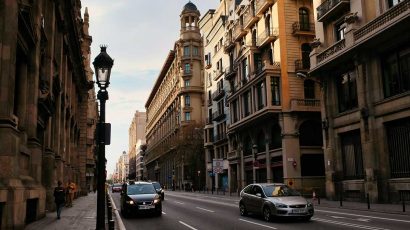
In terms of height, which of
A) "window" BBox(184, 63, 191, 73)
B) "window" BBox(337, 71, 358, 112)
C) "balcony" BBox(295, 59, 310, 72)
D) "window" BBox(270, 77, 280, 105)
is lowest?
"window" BBox(337, 71, 358, 112)

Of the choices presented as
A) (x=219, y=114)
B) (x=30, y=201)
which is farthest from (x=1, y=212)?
(x=219, y=114)

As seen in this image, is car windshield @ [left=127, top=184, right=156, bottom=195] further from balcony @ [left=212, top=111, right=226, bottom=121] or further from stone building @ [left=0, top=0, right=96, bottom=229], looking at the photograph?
balcony @ [left=212, top=111, right=226, bottom=121]

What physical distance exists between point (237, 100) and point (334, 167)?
68.0 feet

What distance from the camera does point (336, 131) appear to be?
109ft

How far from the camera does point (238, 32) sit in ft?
175

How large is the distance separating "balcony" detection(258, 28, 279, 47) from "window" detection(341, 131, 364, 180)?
14.7 metres

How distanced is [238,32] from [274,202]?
38858 mm

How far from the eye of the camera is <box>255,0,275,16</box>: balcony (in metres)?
44.5

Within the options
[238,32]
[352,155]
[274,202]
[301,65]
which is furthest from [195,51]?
[274,202]

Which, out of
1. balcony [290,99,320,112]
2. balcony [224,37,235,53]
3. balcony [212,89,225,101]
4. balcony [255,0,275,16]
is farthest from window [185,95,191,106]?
balcony [290,99,320,112]

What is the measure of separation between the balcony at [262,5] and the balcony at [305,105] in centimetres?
1022

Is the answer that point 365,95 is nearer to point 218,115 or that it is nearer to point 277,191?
point 277,191

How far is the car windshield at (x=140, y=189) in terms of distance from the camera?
20831 millimetres

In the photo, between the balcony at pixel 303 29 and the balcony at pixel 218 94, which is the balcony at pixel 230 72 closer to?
the balcony at pixel 218 94
